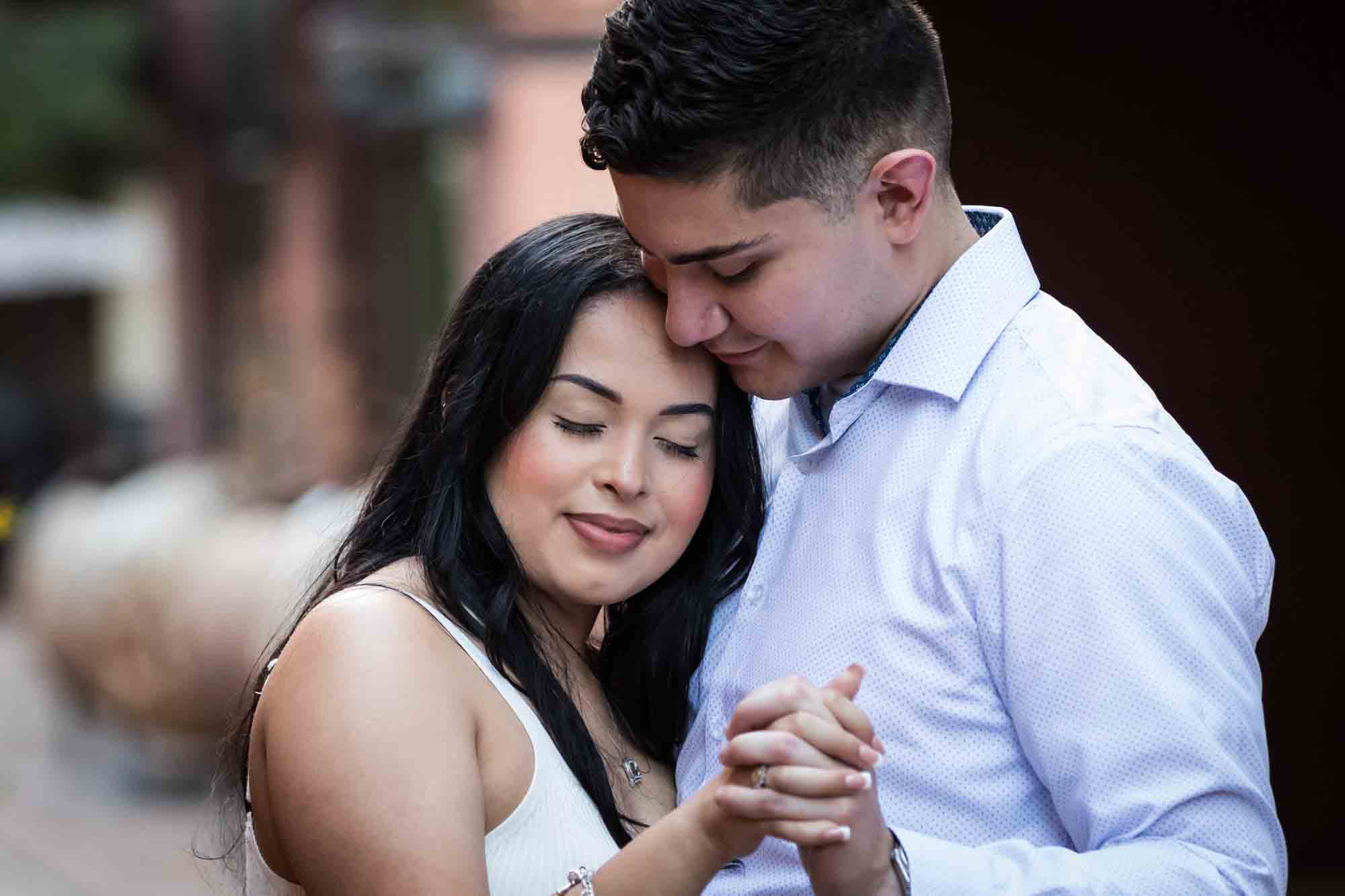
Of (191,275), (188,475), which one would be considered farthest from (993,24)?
(191,275)

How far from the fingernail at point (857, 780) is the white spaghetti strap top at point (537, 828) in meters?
0.52

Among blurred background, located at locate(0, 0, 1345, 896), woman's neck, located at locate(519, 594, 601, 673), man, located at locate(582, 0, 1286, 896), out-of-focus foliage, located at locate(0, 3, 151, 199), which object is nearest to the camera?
man, located at locate(582, 0, 1286, 896)

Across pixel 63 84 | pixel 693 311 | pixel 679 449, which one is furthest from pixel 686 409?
pixel 63 84

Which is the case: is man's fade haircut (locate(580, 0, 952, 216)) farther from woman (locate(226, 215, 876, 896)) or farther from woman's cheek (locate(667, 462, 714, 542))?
woman's cheek (locate(667, 462, 714, 542))

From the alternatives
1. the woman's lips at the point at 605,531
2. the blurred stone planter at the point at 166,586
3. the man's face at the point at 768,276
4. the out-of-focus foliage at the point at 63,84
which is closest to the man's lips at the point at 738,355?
the man's face at the point at 768,276

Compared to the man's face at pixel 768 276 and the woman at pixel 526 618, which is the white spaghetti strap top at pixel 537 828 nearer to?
the woman at pixel 526 618

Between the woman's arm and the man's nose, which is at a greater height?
the man's nose

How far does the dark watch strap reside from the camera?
5.74 ft

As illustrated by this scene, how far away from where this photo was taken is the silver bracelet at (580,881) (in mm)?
1915

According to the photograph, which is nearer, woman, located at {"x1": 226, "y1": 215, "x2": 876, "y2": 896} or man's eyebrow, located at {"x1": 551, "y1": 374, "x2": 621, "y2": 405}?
woman, located at {"x1": 226, "y1": 215, "x2": 876, "y2": 896}

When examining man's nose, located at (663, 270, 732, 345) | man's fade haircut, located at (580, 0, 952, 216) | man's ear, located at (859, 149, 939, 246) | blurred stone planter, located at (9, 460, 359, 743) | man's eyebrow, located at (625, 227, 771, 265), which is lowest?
blurred stone planter, located at (9, 460, 359, 743)

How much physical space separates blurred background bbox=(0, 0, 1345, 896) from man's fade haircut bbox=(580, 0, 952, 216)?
61 mm

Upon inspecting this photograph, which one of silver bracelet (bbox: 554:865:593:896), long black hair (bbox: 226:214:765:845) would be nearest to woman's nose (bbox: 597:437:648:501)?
long black hair (bbox: 226:214:765:845)

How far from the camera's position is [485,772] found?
204 centimetres
